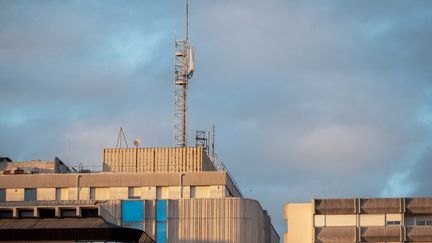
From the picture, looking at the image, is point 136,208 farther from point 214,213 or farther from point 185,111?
point 185,111

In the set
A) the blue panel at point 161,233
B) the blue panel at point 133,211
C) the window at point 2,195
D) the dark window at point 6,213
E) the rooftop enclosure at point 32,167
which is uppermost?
the rooftop enclosure at point 32,167

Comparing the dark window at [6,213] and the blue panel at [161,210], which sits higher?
the blue panel at [161,210]

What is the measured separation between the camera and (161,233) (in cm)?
16862

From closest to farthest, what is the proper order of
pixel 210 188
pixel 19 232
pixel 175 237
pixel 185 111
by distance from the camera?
pixel 19 232 → pixel 175 237 → pixel 210 188 → pixel 185 111

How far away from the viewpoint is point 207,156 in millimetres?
190000

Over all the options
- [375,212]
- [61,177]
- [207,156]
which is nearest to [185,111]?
[207,156]

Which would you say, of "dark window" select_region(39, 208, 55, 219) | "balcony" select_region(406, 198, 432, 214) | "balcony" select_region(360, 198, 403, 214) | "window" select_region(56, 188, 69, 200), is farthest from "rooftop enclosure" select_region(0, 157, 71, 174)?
"balcony" select_region(406, 198, 432, 214)

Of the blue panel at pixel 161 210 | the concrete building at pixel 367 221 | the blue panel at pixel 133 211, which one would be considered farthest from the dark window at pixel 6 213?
the concrete building at pixel 367 221

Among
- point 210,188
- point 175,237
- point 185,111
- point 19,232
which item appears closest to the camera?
point 19,232

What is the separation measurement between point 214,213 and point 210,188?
11834 mm

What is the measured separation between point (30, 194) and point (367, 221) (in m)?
49.0

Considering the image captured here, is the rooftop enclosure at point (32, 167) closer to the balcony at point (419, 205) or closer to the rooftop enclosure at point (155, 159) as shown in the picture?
the rooftop enclosure at point (155, 159)

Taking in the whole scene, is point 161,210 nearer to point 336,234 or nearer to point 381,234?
point 336,234

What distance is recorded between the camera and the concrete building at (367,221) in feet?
566
